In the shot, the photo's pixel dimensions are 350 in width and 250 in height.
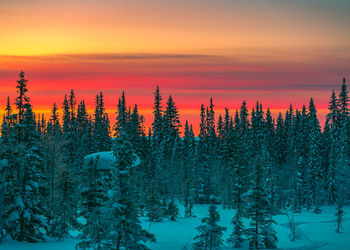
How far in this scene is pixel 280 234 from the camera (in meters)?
47.1

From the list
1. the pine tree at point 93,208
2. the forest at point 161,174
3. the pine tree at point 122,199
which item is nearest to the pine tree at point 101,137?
the forest at point 161,174

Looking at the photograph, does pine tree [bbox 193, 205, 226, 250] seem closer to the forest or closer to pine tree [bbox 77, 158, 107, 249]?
the forest

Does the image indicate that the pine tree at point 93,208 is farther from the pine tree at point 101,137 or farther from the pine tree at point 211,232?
the pine tree at point 101,137

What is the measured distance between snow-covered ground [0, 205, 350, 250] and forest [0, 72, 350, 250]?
133 cm

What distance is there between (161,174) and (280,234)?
1238 inches

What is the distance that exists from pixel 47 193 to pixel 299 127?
6525 centimetres

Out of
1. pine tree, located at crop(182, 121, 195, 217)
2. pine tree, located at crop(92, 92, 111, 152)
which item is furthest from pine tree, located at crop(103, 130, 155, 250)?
pine tree, located at crop(92, 92, 111, 152)

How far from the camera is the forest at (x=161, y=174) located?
29.7 meters

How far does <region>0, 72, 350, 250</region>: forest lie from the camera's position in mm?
29688

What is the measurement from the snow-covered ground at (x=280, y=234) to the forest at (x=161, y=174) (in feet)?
4.36

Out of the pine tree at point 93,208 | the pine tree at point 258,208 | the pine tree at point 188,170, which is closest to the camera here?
the pine tree at point 93,208

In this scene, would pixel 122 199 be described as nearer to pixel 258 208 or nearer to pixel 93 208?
pixel 93 208

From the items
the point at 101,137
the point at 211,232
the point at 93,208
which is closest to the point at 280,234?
the point at 211,232

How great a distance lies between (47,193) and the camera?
115 ft
